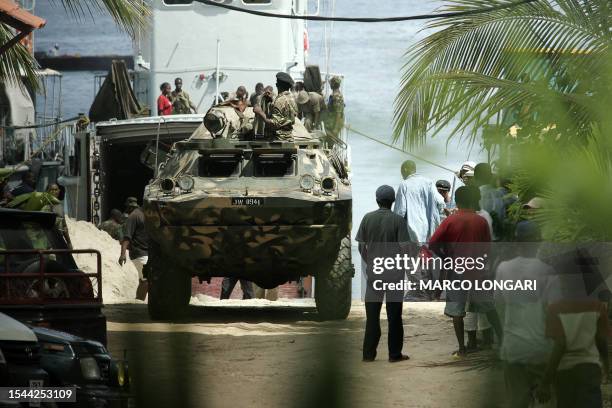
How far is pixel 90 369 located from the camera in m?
5.59

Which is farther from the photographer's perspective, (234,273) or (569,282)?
(234,273)

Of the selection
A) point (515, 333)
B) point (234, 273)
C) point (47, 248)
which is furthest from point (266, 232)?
point (515, 333)

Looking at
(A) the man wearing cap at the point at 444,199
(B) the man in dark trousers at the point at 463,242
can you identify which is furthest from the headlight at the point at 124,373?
(A) the man wearing cap at the point at 444,199

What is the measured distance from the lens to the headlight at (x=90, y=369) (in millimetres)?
5527

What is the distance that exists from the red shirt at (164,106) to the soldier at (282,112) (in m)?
9.18

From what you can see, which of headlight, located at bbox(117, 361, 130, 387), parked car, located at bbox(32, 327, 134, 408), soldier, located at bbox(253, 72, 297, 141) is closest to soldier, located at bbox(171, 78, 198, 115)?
soldier, located at bbox(253, 72, 297, 141)

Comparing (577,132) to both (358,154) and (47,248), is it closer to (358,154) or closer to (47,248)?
(358,154)

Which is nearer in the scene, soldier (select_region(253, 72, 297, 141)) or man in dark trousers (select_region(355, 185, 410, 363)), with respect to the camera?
man in dark trousers (select_region(355, 185, 410, 363))

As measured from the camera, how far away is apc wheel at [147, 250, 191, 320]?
1218cm

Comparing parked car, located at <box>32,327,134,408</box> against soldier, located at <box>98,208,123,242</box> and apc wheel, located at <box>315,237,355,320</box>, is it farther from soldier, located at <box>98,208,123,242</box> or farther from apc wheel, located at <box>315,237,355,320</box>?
soldier, located at <box>98,208,123,242</box>

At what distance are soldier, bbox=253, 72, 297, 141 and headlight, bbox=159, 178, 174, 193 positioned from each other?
1.20 m

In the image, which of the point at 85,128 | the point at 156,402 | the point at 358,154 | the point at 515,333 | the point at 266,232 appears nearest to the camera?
the point at 156,402

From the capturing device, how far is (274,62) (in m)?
23.8

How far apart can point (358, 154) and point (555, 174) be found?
8.9 inches
